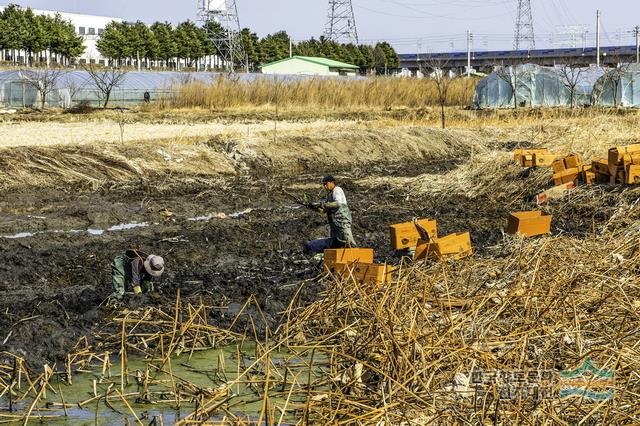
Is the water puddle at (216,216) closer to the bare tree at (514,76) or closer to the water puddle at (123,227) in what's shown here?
the water puddle at (123,227)

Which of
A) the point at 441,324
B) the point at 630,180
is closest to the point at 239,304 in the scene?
the point at 441,324

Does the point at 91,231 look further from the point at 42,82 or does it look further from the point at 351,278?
the point at 42,82

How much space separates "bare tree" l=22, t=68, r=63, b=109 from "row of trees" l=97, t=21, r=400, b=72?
20.6m

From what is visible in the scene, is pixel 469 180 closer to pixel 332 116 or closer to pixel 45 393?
pixel 45 393

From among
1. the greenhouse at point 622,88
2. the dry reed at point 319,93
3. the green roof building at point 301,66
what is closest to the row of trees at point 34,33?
the green roof building at point 301,66

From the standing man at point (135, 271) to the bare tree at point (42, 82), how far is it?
106 feet

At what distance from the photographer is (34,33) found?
58.1 m

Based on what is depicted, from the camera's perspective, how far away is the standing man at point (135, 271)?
1002 cm

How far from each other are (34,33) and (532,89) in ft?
104

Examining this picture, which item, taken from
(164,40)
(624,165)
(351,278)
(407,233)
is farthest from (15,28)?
(351,278)

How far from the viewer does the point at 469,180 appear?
1955cm

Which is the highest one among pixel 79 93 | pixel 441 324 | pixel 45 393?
pixel 79 93

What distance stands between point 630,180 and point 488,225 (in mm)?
2774

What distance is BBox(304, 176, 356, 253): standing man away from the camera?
1170cm
